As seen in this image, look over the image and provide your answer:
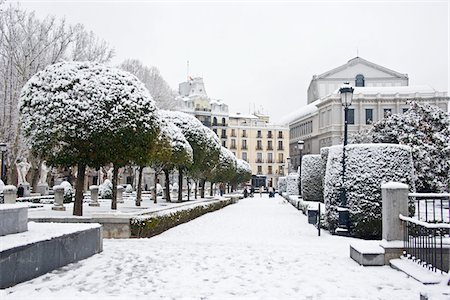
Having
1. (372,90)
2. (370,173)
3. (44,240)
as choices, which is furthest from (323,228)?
(372,90)

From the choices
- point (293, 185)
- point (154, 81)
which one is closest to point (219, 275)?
point (293, 185)

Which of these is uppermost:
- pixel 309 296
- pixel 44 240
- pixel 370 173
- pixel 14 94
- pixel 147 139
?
pixel 14 94

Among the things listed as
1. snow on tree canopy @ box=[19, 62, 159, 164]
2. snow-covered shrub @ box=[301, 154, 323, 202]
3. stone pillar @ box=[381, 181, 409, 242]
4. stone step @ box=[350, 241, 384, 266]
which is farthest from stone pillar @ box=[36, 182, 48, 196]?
stone pillar @ box=[381, 181, 409, 242]

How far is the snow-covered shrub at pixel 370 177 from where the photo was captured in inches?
515

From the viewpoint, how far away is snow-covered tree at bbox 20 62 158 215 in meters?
13.5

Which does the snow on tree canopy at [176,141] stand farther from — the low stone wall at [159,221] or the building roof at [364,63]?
the building roof at [364,63]

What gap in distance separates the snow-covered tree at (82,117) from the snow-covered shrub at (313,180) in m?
14.9

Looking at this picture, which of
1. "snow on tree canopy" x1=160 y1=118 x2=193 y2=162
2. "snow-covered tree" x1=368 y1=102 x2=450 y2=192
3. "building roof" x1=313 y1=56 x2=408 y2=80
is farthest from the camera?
"building roof" x1=313 y1=56 x2=408 y2=80

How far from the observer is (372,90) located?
223 feet

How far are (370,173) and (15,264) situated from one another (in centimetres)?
951

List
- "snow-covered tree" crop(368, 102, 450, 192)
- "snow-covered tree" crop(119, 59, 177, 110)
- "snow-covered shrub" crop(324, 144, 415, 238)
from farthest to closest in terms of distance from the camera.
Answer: "snow-covered tree" crop(119, 59, 177, 110), "snow-covered tree" crop(368, 102, 450, 192), "snow-covered shrub" crop(324, 144, 415, 238)

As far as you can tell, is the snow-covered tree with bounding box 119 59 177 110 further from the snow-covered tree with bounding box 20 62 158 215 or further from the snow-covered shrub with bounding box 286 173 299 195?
the snow-covered tree with bounding box 20 62 158 215

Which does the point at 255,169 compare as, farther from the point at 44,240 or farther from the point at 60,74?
the point at 44,240

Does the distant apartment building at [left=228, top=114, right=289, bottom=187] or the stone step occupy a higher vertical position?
the distant apartment building at [left=228, top=114, right=289, bottom=187]
